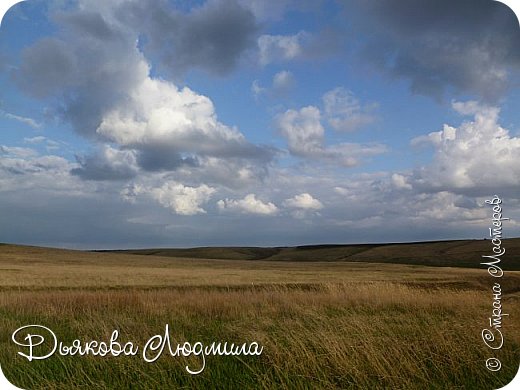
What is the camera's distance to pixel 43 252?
313ft

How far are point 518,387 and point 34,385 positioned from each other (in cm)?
728

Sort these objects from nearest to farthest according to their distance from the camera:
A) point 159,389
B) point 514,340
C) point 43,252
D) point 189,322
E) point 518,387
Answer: point 159,389, point 518,387, point 514,340, point 189,322, point 43,252

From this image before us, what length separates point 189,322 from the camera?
9.62 meters

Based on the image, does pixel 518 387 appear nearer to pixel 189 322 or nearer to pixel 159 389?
pixel 159 389

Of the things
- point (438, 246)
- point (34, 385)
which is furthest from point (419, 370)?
point (438, 246)

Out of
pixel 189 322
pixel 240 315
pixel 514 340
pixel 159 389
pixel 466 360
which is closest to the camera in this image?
pixel 159 389

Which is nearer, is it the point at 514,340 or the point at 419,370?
the point at 419,370

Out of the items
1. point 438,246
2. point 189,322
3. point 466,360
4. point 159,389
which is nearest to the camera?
point 159,389

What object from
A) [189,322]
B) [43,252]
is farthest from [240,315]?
[43,252]

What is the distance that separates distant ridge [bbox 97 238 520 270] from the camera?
97250mm

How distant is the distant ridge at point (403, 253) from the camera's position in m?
97.2

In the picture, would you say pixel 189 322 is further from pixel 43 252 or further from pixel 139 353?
pixel 43 252

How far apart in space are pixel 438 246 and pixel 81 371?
5167 inches

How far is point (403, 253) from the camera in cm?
11881
